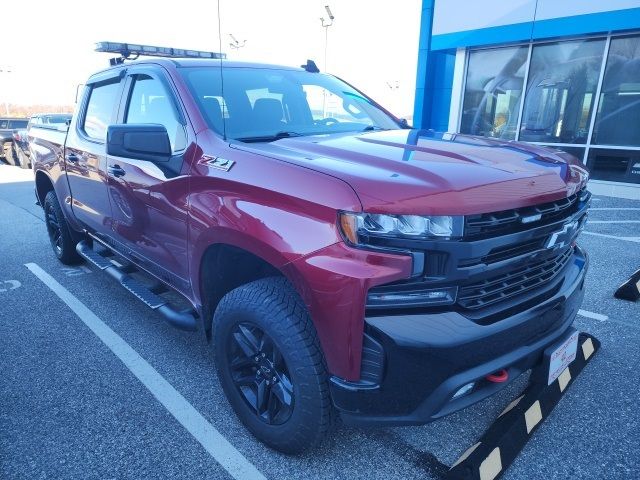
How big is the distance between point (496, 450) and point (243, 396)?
3.96ft

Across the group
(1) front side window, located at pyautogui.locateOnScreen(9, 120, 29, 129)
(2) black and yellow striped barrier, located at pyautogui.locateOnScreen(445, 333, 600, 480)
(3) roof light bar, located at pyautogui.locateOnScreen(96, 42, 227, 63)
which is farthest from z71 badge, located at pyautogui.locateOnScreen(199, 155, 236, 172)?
(1) front side window, located at pyautogui.locateOnScreen(9, 120, 29, 129)

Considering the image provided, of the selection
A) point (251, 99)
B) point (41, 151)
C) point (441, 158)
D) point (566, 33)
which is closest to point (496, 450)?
point (441, 158)

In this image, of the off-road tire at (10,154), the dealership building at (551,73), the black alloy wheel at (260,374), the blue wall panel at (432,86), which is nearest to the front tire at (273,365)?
the black alloy wheel at (260,374)

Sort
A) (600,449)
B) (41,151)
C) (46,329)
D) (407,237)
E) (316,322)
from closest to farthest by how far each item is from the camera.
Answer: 1. (407,237)
2. (316,322)
3. (600,449)
4. (46,329)
5. (41,151)

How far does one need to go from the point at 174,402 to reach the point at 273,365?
88cm

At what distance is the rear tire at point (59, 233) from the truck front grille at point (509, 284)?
4.27 meters

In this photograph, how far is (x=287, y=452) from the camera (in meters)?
2.08

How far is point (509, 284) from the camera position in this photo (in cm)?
182

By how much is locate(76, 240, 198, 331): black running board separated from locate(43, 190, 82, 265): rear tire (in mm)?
682

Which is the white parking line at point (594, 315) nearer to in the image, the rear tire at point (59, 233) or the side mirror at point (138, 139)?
the side mirror at point (138, 139)

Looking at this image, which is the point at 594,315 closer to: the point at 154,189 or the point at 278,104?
the point at 278,104

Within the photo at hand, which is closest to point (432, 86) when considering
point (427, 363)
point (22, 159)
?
point (427, 363)

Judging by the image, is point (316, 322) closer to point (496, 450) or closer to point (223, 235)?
point (223, 235)

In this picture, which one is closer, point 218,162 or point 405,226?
point 405,226
